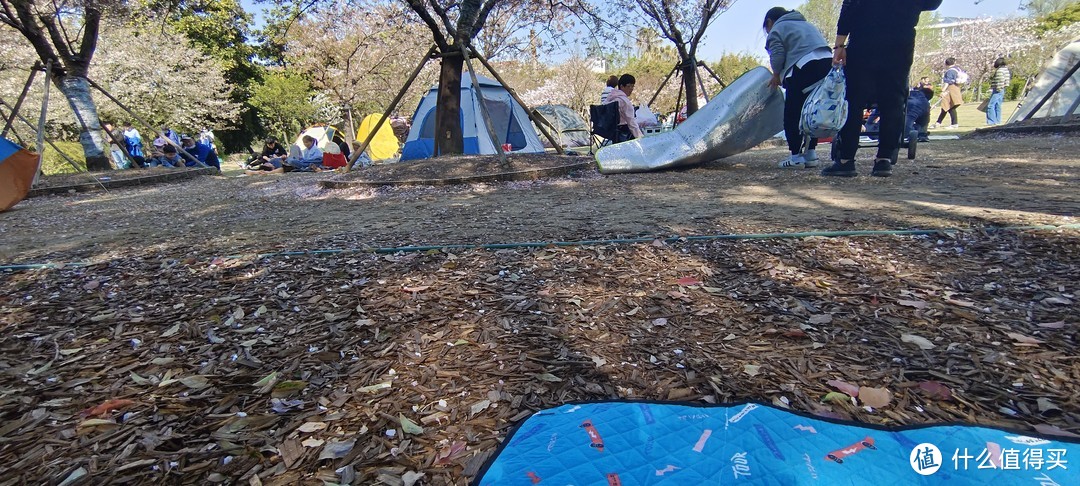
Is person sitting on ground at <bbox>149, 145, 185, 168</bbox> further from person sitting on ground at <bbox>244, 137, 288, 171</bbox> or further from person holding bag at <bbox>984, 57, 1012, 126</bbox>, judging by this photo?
person holding bag at <bbox>984, 57, 1012, 126</bbox>

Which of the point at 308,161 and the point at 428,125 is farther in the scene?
the point at 428,125

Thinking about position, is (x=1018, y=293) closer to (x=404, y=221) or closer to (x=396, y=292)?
(x=396, y=292)

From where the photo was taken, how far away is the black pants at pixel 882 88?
4.03 metres

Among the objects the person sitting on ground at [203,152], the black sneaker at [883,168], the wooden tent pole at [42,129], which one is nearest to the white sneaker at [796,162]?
the black sneaker at [883,168]

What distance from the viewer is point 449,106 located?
7.66m

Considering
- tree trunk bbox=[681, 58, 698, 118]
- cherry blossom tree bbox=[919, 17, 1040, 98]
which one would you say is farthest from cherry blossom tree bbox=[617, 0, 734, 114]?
Answer: cherry blossom tree bbox=[919, 17, 1040, 98]

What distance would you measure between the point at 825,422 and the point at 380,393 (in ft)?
3.83

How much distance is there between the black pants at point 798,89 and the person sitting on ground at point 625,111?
2.52 meters

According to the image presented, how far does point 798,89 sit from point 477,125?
771cm

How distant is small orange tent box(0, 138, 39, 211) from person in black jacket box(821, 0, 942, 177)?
28.8 feet

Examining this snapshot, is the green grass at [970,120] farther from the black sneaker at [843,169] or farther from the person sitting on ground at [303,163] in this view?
the person sitting on ground at [303,163]

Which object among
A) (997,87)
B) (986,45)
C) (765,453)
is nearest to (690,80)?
(997,87)

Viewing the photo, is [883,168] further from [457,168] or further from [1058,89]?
[1058,89]

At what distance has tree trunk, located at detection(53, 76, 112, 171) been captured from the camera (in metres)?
8.84
